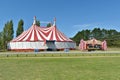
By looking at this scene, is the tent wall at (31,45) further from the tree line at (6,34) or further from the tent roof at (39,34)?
the tree line at (6,34)

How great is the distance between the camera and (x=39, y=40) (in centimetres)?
6272

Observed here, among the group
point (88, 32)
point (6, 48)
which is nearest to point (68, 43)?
point (6, 48)

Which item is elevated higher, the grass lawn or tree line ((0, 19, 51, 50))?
tree line ((0, 19, 51, 50))

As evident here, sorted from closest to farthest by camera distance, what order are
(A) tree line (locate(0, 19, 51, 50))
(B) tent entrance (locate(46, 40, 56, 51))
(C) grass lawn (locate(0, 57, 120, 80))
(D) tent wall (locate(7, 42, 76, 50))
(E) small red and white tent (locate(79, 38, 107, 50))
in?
(C) grass lawn (locate(0, 57, 120, 80)) < (D) tent wall (locate(7, 42, 76, 50)) < (B) tent entrance (locate(46, 40, 56, 51)) < (E) small red and white tent (locate(79, 38, 107, 50)) < (A) tree line (locate(0, 19, 51, 50))

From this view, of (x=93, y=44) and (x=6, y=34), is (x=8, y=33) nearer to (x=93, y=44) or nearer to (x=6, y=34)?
(x=6, y=34)

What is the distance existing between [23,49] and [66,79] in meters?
52.6

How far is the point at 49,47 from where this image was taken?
65.8 metres

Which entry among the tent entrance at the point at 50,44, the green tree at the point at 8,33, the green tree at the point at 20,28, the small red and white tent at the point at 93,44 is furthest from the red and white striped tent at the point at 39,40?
the green tree at the point at 20,28

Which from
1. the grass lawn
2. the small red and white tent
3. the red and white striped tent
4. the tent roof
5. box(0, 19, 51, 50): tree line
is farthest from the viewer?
box(0, 19, 51, 50): tree line

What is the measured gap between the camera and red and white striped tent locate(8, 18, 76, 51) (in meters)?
62.2

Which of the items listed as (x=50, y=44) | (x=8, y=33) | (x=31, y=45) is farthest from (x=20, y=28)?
(x=50, y=44)

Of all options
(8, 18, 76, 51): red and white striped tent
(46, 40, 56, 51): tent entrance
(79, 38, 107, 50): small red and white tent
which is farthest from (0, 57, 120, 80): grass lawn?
(79, 38, 107, 50): small red and white tent

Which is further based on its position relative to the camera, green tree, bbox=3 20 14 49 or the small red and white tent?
green tree, bbox=3 20 14 49

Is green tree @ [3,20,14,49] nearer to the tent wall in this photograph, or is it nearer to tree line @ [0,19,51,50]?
tree line @ [0,19,51,50]
